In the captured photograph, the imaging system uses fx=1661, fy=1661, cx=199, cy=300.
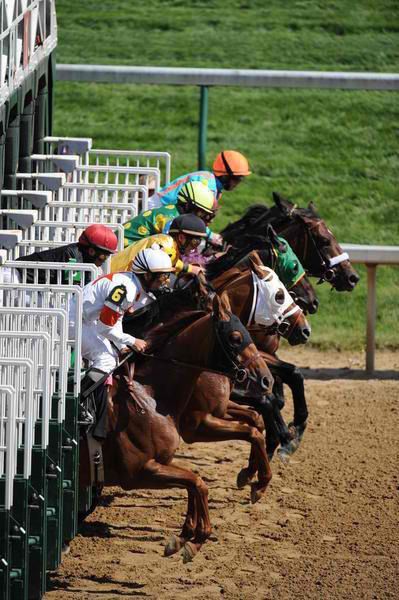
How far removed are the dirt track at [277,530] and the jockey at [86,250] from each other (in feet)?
5.19

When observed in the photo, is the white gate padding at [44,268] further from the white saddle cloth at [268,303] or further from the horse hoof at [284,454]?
the horse hoof at [284,454]

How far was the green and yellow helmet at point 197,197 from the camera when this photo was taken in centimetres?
1045

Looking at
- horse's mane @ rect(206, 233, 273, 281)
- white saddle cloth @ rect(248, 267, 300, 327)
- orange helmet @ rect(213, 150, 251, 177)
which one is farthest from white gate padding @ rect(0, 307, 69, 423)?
orange helmet @ rect(213, 150, 251, 177)

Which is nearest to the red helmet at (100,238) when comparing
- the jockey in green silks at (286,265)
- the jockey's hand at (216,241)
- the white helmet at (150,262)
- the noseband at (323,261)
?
the white helmet at (150,262)

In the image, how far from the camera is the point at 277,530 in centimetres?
961

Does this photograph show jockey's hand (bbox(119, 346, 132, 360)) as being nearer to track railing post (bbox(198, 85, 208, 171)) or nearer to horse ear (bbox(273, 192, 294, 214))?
horse ear (bbox(273, 192, 294, 214))

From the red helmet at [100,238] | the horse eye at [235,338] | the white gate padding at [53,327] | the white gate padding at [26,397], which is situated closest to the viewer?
the white gate padding at [26,397]

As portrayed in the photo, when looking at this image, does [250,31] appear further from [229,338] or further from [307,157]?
[229,338]

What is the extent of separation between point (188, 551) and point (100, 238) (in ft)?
5.70

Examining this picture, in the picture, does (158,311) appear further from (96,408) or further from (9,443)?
(9,443)

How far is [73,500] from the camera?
8156 millimetres

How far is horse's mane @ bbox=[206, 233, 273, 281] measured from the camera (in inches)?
391

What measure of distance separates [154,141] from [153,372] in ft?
29.8

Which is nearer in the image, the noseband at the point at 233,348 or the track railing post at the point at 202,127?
the noseband at the point at 233,348
